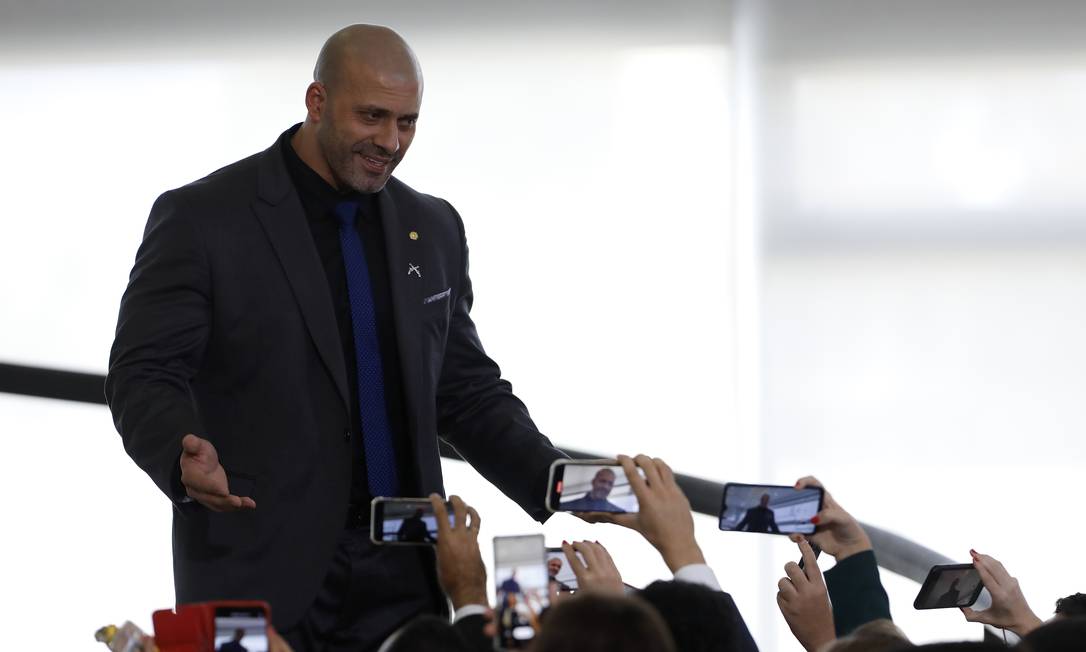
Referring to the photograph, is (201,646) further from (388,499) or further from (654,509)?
(654,509)

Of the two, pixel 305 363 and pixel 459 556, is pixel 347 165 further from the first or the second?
pixel 459 556

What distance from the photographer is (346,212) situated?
229 cm

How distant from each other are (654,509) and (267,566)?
0.62 metres

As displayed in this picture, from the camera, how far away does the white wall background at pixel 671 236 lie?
4.14 metres

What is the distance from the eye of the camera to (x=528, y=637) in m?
1.51

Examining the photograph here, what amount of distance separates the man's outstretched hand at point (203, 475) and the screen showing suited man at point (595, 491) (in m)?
0.44

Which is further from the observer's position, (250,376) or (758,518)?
(250,376)

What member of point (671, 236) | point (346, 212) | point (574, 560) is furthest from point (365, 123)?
point (671, 236)

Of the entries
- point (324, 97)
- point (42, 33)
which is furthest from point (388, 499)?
point (42, 33)

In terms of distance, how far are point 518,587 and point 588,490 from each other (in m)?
0.41

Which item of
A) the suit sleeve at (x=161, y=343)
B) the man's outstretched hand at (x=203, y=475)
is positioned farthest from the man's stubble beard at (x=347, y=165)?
the man's outstretched hand at (x=203, y=475)

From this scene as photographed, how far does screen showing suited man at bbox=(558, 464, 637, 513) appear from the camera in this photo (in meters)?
1.98

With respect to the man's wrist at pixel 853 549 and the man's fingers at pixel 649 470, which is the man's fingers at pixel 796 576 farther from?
the man's fingers at pixel 649 470

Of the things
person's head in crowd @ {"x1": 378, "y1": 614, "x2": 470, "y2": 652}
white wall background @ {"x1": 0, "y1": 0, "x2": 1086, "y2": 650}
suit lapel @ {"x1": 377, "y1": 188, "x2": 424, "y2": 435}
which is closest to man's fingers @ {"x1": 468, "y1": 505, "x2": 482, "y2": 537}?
suit lapel @ {"x1": 377, "y1": 188, "x2": 424, "y2": 435}
